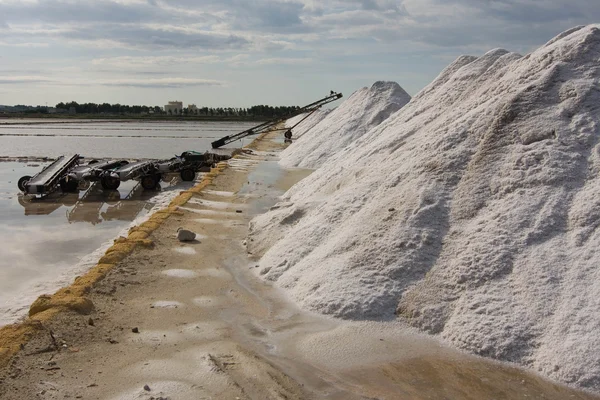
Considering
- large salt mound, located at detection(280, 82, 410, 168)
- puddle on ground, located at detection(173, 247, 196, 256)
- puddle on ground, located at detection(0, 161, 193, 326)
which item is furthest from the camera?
large salt mound, located at detection(280, 82, 410, 168)

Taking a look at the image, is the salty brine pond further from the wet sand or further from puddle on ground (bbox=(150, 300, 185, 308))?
puddle on ground (bbox=(150, 300, 185, 308))

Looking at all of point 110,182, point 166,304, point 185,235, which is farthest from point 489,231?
point 110,182

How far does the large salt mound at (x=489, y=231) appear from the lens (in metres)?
5.66

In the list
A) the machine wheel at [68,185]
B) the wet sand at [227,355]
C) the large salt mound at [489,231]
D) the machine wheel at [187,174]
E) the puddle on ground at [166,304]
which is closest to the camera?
the wet sand at [227,355]

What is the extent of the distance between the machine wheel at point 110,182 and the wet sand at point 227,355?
9.61 m

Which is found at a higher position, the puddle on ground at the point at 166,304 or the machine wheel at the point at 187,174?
the machine wheel at the point at 187,174

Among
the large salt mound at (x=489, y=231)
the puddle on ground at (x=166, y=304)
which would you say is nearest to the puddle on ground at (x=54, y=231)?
the puddle on ground at (x=166, y=304)

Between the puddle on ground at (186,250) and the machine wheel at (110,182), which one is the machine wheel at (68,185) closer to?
the machine wheel at (110,182)

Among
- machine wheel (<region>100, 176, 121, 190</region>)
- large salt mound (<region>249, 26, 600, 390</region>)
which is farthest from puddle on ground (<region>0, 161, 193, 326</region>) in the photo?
large salt mound (<region>249, 26, 600, 390</region>)

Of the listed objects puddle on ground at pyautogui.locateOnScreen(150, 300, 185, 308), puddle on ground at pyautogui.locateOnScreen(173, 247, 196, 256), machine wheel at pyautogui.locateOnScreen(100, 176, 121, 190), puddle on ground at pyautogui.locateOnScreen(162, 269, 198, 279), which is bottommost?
puddle on ground at pyautogui.locateOnScreen(150, 300, 185, 308)

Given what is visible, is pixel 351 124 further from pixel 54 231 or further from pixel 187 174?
pixel 54 231

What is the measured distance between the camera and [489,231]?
266 inches

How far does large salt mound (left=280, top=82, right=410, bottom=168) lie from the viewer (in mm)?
22422

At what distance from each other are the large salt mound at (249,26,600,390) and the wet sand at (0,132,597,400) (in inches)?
14.1
